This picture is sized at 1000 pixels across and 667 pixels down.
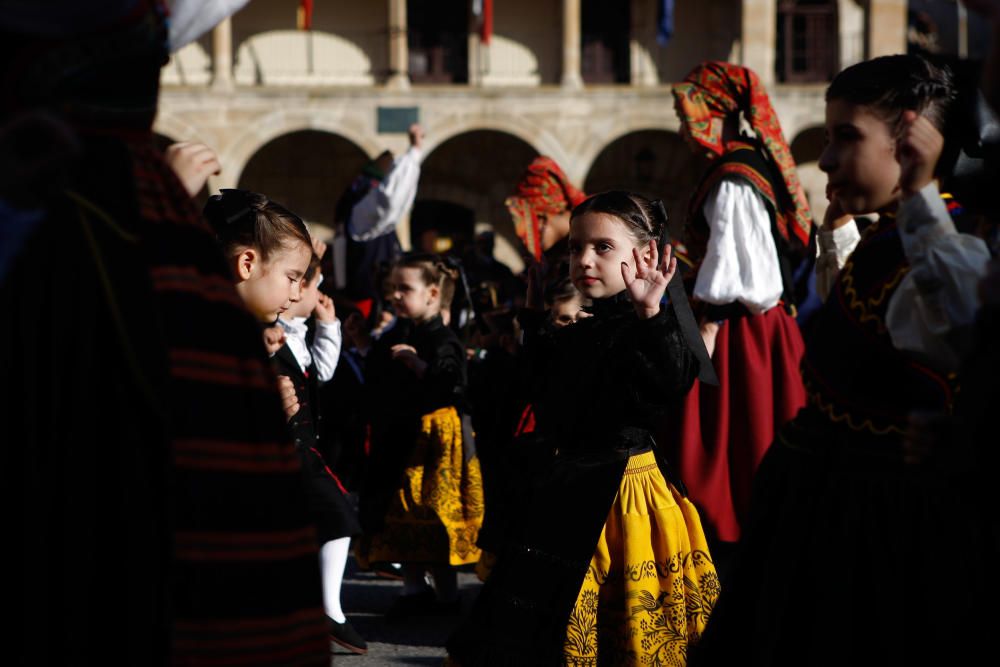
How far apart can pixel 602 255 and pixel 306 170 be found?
76.1ft

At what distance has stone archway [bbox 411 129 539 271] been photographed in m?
26.1

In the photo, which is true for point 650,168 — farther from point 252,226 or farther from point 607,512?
point 607,512

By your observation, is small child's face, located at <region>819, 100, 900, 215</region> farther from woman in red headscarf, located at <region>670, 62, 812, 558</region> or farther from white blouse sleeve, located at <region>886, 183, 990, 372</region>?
woman in red headscarf, located at <region>670, 62, 812, 558</region>

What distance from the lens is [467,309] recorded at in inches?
311

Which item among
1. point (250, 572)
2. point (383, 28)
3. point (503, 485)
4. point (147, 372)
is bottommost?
point (503, 485)

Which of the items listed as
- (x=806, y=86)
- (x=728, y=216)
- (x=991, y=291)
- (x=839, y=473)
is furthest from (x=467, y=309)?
(x=806, y=86)

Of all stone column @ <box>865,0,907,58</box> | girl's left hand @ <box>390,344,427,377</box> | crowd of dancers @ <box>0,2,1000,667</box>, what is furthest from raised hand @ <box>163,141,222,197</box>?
stone column @ <box>865,0,907,58</box>

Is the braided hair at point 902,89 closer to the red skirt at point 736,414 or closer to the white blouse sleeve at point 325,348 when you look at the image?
the red skirt at point 736,414

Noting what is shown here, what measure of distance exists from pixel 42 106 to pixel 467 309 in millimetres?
5966

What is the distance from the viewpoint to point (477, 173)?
26500 mm

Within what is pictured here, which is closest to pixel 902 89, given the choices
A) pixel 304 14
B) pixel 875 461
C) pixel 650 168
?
pixel 875 461

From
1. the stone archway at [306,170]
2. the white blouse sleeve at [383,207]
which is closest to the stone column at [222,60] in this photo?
the stone archway at [306,170]

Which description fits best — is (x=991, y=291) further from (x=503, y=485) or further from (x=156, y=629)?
(x=503, y=485)

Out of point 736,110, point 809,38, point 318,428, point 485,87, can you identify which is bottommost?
point 318,428
